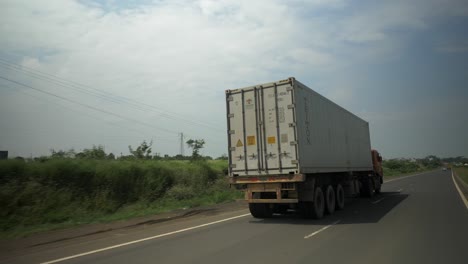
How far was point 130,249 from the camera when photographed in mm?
7992

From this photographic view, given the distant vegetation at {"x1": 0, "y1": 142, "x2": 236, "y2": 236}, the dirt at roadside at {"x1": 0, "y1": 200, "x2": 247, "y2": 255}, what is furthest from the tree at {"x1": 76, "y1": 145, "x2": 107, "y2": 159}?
the dirt at roadside at {"x1": 0, "y1": 200, "x2": 247, "y2": 255}

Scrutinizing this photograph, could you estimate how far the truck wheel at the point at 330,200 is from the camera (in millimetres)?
13500

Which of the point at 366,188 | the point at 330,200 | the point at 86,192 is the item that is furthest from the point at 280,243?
the point at 366,188

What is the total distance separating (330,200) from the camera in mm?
13906

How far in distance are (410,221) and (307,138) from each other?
413 cm

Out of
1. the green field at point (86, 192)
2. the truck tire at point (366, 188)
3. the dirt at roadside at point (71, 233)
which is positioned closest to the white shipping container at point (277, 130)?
the dirt at roadside at point (71, 233)

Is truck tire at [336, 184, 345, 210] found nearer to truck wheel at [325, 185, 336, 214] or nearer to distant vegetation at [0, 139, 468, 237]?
truck wheel at [325, 185, 336, 214]

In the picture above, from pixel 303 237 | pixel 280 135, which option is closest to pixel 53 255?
pixel 303 237

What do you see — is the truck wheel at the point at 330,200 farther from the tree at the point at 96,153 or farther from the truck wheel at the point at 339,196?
the tree at the point at 96,153

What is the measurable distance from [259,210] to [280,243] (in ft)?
14.7

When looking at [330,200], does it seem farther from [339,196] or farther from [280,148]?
[280,148]

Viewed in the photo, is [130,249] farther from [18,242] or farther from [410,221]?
[410,221]

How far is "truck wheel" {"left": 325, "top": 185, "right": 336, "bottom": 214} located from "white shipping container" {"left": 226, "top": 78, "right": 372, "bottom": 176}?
0.78 meters

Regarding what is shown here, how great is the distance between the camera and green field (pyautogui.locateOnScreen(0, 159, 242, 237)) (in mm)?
14523
